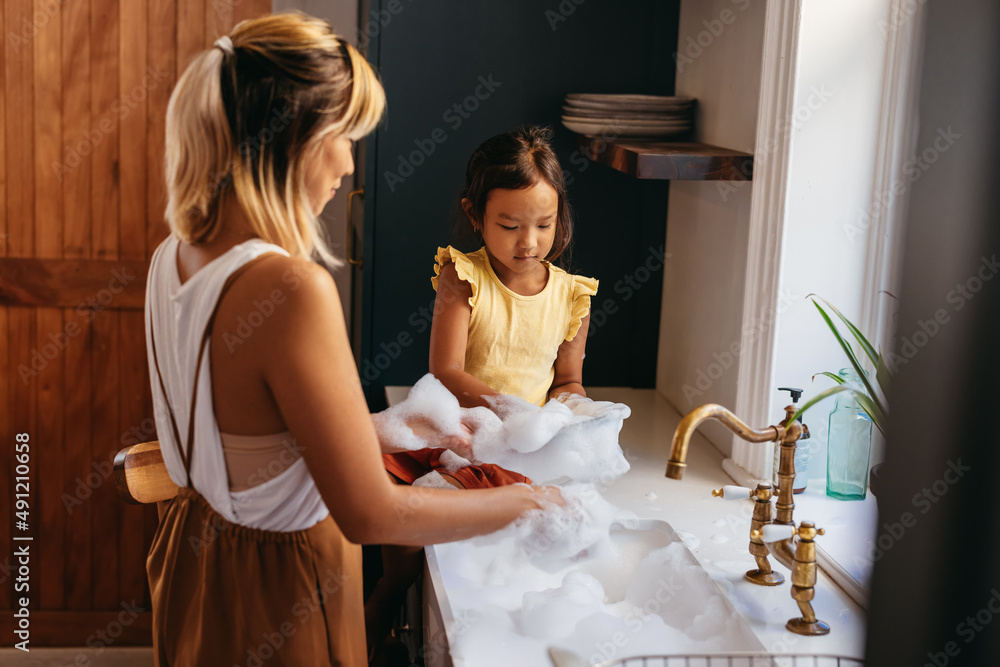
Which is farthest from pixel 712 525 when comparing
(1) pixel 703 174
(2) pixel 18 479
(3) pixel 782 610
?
(2) pixel 18 479

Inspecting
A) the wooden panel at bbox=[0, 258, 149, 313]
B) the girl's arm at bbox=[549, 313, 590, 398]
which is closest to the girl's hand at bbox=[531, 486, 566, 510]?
the girl's arm at bbox=[549, 313, 590, 398]

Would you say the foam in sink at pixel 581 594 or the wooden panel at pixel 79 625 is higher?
the foam in sink at pixel 581 594

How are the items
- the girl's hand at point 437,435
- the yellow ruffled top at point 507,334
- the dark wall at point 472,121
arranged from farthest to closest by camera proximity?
the dark wall at point 472,121 < the yellow ruffled top at point 507,334 < the girl's hand at point 437,435

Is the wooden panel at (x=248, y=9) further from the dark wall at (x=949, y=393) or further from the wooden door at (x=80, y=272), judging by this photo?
the dark wall at (x=949, y=393)

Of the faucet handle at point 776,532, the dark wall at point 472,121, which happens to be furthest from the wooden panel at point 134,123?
the faucet handle at point 776,532

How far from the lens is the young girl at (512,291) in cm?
171

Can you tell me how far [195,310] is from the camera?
0.92m

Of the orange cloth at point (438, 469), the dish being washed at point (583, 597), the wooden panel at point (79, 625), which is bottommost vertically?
the wooden panel at point (79, 625)

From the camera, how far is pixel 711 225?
2012mm

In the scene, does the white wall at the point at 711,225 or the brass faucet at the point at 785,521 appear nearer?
the brass faucet at the point at 785,521

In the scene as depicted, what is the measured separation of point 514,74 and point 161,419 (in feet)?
4.80

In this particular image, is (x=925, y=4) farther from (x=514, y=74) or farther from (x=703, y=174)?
(x=514, y=74)

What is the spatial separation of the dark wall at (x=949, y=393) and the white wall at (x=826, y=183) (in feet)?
4.33

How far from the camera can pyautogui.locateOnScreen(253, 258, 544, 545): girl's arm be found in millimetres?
857
